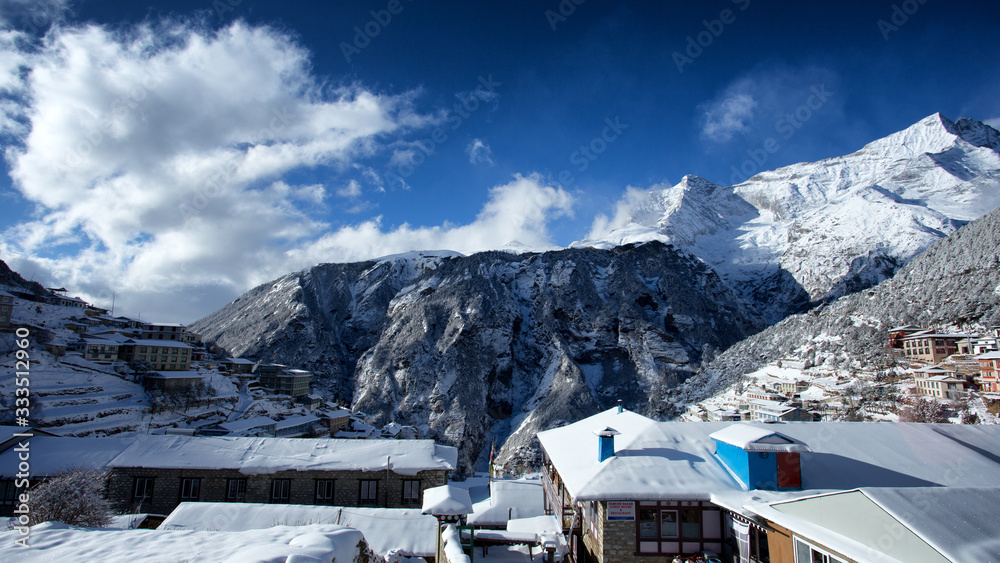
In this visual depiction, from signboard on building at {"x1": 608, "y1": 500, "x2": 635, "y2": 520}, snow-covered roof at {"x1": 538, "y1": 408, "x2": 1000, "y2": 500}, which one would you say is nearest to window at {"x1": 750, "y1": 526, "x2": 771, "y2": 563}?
snow-covered roof at {"x1": 538, "y1": 408, "x2": 1000, "y2": 500}

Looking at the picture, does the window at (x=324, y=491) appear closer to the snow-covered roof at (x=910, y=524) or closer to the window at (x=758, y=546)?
the window at (x=758, y=546)

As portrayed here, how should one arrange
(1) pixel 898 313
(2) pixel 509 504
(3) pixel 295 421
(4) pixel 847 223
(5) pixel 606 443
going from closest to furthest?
(5) pixel 606 443 → (2) pixel 509 504 → (3) pixel 295 421 → (1) pixel 898 313 → (4) pixel 847 223

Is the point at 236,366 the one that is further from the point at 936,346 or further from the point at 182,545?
the point at 936,346

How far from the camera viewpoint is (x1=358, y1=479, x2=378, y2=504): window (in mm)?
18562

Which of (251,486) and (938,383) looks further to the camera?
(938,383)

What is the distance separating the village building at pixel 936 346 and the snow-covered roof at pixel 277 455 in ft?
201

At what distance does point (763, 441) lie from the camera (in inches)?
495

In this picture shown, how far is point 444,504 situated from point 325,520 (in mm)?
6865

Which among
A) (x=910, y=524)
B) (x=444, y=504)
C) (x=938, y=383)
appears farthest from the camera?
(x=938, y=383)

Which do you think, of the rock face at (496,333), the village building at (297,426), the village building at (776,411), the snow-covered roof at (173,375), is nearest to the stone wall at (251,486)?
the village building at (297,426)

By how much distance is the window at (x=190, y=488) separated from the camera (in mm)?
18172

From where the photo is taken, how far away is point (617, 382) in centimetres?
8606

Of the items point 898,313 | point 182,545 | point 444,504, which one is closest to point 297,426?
point 444,504

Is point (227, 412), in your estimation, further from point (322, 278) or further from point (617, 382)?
point (322, 278)
